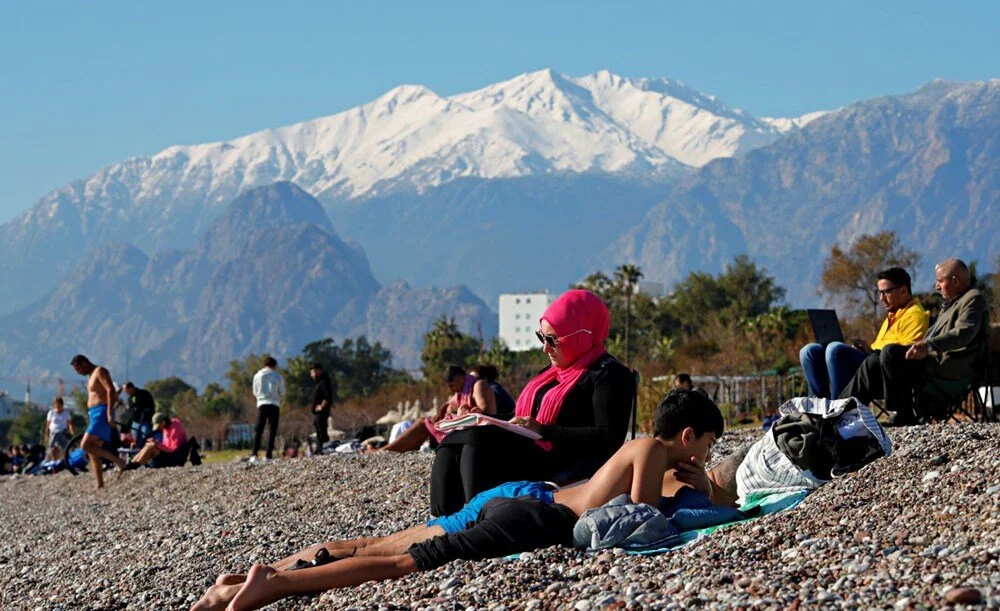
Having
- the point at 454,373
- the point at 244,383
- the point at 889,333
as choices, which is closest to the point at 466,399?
A: the point at 454,373

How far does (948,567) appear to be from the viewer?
17.0ft

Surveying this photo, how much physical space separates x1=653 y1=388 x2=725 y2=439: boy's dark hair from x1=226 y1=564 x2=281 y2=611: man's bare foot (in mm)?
1844

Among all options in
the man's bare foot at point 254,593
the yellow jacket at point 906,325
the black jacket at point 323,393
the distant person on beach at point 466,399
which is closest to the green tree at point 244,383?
the black jacket at point 323,393

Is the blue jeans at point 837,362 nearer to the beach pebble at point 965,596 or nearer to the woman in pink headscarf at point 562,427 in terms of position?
the woman in pink headscarf at point 562,427

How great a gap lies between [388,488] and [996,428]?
16.8 ft

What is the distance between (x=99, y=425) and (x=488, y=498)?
11434mm

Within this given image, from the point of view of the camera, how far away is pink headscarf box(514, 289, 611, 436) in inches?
295

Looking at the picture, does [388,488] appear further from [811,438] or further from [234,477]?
[811,438]

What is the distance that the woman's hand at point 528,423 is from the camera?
730cm

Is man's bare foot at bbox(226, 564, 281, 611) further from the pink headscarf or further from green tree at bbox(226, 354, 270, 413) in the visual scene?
green tree at bbox(226, 354, 270, 413)

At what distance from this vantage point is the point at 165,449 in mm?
20766

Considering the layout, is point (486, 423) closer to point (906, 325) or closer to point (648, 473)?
point (648, 473)

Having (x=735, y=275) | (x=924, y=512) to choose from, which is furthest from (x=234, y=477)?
(x=735, y=275)

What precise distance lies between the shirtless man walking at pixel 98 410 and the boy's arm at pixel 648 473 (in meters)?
10.6
